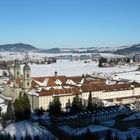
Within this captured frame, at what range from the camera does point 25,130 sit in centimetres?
3080

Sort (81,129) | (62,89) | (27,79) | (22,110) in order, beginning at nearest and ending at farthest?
(81,129) < (22,110) < (62,89) < (27,79)

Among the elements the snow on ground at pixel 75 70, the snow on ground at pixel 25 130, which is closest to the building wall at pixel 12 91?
the snow on ground at pixel 25 130

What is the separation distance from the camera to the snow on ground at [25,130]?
96.6ft

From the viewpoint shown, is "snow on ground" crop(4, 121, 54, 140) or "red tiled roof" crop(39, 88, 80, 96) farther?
"red tiled roof" crop(39, 88, 80, 96)

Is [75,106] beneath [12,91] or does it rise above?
above

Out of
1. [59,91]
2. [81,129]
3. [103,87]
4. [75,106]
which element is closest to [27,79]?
[59,91]

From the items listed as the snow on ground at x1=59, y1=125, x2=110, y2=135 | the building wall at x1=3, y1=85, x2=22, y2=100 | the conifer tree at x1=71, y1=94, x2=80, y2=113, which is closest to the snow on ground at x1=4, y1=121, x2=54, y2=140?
the snow on ground at x1=59, y1=125, x2=110, y2=135

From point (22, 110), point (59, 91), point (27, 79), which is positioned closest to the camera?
point (22, 110)

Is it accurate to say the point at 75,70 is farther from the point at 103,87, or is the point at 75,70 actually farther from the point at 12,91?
the point at 12,91

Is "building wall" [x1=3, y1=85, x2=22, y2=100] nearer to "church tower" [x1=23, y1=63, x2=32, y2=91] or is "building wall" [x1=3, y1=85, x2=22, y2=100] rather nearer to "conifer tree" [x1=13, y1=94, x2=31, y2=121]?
"church tower" [x1=23, y1=63, x2=32, y2=91]

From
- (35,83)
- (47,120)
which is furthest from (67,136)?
(35,83)

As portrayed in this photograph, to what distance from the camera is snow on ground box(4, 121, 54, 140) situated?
2944 centimetres

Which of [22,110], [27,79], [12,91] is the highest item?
[27,79]

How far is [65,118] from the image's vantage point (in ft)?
111
